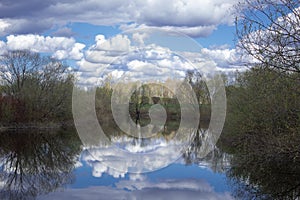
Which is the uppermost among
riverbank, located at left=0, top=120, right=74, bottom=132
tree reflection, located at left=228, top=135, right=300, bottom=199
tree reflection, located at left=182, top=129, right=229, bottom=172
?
tree reflection, located at left=228, top=135, right=300, bottom=199

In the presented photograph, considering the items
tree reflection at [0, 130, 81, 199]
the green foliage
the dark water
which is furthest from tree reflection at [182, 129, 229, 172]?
tree reflection at [0, 130, 81, 199]

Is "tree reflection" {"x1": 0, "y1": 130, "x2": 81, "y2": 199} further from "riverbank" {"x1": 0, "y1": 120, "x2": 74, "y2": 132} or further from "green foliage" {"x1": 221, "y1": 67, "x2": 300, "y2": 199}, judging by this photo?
"riverbank" {"x1": 0, "y1": 120, "x2": 74, "y2": 132}

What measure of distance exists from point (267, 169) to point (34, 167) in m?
8.86


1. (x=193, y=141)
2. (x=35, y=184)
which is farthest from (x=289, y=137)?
(x=193, y=141)

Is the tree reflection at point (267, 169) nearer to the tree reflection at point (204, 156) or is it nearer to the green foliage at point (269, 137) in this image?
the green foliage at point (269, 137)

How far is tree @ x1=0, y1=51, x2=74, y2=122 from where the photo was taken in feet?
130

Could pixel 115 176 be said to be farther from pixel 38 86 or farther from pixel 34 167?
pixel 38 86

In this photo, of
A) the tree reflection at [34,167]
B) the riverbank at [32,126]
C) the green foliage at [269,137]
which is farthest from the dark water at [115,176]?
the riverbank at [32,126]

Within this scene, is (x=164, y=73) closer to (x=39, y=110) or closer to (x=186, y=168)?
(x=186, y=168)

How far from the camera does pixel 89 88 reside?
830 inches

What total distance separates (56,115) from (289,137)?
31.9m

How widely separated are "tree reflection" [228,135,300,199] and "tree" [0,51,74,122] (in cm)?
2584

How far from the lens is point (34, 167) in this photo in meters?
16.3

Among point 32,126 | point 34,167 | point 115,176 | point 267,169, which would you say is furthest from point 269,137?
point 32,126
